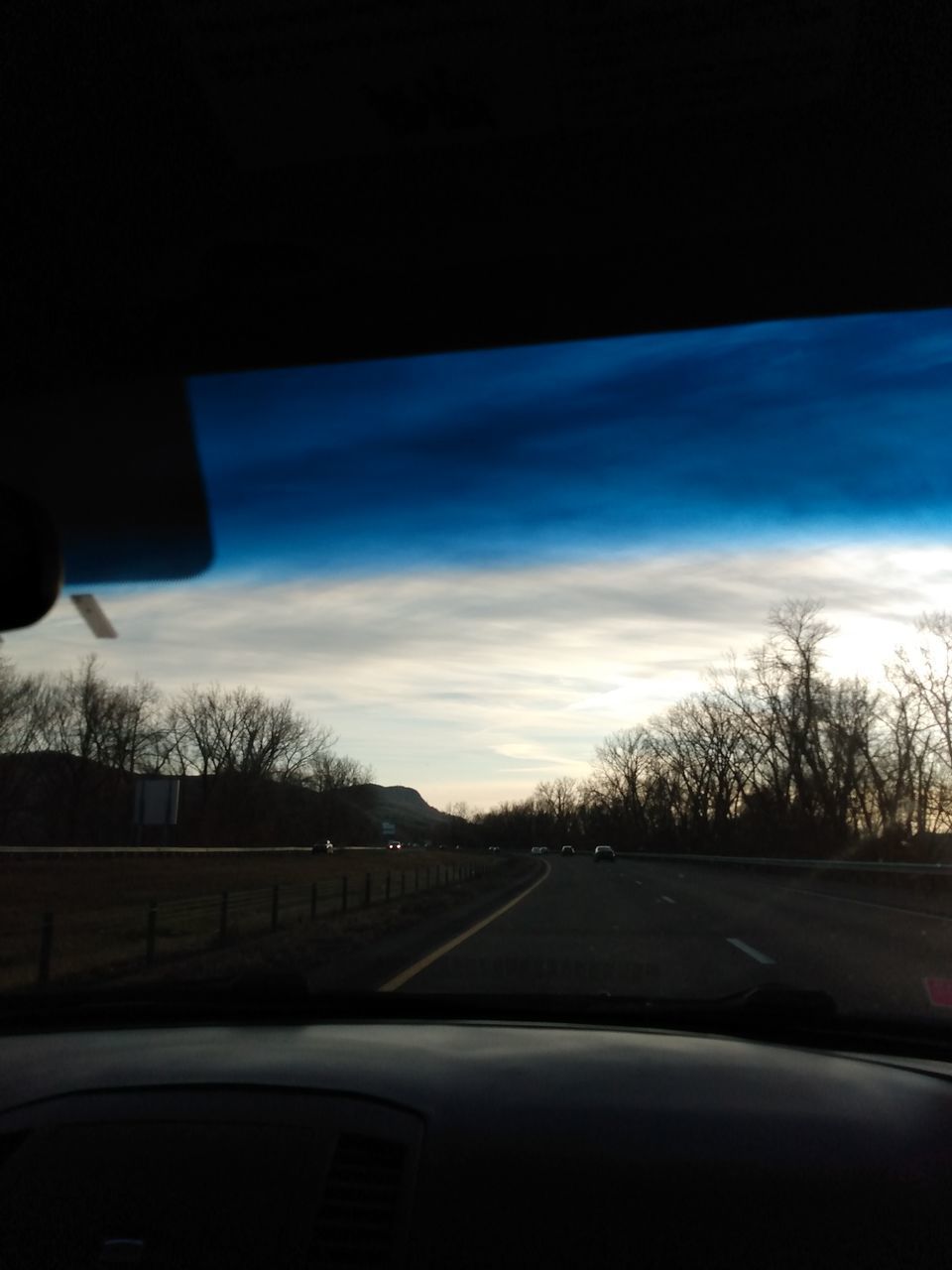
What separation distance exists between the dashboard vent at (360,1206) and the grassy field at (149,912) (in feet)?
29.1

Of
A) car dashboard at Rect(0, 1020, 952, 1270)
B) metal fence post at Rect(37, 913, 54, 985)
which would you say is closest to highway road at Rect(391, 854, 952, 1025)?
car dashboard at Rect(0, 1020, 952, 1270)

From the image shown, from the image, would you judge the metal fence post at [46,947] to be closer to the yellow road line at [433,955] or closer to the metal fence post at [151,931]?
the metal fence post at [151,931]

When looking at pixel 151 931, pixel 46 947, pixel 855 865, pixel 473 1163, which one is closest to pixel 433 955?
pixel 151 931

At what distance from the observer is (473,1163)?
2.54 metres

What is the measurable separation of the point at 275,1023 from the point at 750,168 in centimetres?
379

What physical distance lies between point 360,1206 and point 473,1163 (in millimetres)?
297

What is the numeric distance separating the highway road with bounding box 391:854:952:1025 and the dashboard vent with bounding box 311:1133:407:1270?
2332mm

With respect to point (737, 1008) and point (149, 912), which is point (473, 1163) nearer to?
point (737, 1008)

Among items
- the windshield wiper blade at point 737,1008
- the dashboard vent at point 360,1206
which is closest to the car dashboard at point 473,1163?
the dashboard vent at point 360,1206

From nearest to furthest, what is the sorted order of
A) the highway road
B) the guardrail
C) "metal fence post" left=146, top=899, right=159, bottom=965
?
the highway road
"metal fence post" left=146, top=899, right=159, bottom=965
the guardrail

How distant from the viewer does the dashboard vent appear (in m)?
2.30

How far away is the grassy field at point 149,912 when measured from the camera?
1223cm

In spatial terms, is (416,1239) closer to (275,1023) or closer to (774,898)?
(275,1023)

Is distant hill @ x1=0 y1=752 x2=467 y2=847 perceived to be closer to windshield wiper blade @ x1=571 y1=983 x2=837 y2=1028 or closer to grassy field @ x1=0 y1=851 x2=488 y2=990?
grassy field @ x1=0 y1=851 x2=488 y2=990
